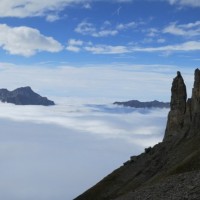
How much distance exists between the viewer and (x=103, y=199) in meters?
141

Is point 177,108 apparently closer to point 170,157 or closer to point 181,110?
point 181,110

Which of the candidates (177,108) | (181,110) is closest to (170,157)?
(181,110)

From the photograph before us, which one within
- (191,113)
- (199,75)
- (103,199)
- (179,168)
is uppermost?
(199,75)

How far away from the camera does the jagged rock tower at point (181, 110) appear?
6565 inches

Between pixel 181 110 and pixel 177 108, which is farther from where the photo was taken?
pixel 177 108

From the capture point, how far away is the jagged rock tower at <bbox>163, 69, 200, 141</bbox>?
16675cm

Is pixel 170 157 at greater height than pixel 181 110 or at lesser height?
lesser

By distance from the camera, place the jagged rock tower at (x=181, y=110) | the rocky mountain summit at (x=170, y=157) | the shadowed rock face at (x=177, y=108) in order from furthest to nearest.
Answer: the shadowed rock face at (x=177, y=108)
the jagged rock tower at (x=181, y=110)
the rocky mountain summit at (x=170, y=157)

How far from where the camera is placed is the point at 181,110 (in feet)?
611

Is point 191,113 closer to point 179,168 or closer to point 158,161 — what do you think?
point 158,161

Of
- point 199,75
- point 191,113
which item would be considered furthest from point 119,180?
point 199,75

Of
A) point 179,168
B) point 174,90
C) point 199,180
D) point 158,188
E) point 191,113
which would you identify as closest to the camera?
point 199,180

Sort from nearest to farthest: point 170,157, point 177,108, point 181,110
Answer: point 170,157, point 181,110, point 177,108

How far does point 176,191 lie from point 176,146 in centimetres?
9026
